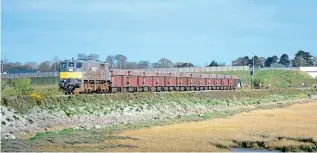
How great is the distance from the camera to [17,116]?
109ft

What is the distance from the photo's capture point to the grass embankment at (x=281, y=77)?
131625 mm

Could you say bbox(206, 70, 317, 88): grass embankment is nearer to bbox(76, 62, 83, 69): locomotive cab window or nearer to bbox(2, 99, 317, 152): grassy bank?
bbox(76, 62, 83, 69): locomotive cab window

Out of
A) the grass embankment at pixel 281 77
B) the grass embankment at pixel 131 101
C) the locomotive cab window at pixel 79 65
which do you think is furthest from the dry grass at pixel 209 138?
the grass embankment at pixel 281 77

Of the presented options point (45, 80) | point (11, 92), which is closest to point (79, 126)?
point (11, 92)

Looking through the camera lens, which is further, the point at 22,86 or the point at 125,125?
the point at 22,86

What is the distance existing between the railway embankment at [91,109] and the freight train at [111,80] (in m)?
3.32

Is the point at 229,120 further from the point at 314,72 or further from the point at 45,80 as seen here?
the point at 314,72

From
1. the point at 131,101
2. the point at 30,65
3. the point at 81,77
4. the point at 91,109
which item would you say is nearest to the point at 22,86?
the point at 91,109

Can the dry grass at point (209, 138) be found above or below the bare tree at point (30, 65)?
→ below

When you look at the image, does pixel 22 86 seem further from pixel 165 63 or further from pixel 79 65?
→ pixel 165 63

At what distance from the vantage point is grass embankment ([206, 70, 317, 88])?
432ft

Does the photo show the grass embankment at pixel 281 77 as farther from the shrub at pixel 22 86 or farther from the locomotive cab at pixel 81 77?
the shrub at pixel 22 86

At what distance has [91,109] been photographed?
1628 inches

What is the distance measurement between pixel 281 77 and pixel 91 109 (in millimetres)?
104314
